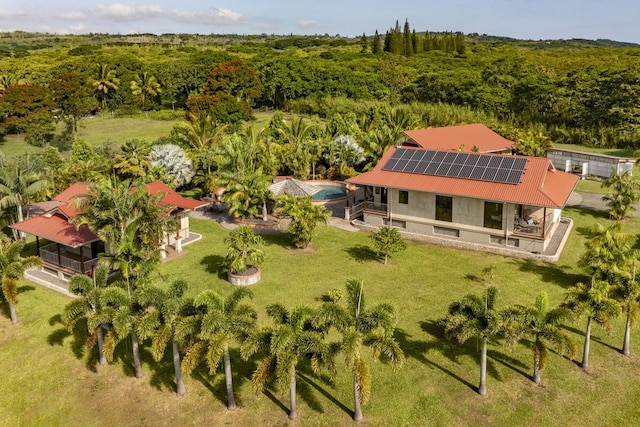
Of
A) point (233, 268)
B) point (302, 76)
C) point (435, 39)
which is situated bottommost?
point (233, 268)

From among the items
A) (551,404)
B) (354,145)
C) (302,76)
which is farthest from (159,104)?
(551,404)

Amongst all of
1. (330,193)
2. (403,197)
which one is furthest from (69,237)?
(330,193)

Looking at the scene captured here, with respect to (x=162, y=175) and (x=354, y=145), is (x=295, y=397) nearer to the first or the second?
(x=162, y=175)

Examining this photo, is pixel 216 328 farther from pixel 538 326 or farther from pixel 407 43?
pixel 407 43

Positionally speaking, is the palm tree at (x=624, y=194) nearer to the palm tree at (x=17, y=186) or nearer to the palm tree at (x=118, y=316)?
the palm tree at (x=118, y=316)

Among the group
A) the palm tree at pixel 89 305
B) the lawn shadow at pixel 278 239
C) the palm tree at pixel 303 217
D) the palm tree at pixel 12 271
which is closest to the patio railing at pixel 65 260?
the palm tree at pixel 12 271

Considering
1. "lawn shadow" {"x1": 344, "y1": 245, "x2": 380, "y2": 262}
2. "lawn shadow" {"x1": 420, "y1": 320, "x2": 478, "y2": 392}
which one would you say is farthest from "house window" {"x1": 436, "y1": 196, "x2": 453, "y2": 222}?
"lawn shadow" {"x1": 420, "y1": 320, "x2": 478, "y2": 392}

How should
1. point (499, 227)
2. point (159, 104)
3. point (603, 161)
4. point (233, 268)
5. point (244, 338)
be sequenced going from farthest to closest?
point (159, 104), point (603, 161), point (499, 227), point (233, 268), point (244, 338)
